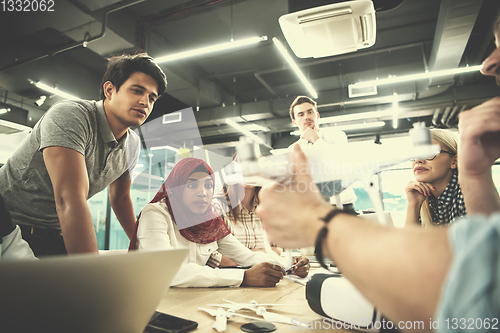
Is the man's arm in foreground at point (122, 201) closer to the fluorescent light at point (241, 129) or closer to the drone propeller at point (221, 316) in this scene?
the drone propeller at point (221, 316)

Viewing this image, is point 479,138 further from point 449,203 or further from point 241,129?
point 241,129

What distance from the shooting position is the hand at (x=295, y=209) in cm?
42

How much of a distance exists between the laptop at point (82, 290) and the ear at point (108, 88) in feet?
3.74

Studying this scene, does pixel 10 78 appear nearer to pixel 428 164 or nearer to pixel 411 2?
pixel 428 164

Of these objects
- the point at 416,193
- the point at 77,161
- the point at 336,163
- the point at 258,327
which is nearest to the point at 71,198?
the point at 77,161

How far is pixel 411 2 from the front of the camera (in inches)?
164

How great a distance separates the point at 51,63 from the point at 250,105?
361 centimetres

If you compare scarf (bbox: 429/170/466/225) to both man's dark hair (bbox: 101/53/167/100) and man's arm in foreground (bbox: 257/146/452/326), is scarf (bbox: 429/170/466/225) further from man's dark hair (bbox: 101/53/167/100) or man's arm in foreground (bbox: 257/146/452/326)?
man's dark hair (bbox: 101/53/167/100)

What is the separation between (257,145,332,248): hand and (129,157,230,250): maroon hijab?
3.54 ft

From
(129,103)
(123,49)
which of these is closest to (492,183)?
(129,103)

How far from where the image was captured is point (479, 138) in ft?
1.84

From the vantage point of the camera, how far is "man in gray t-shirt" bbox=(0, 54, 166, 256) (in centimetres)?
101

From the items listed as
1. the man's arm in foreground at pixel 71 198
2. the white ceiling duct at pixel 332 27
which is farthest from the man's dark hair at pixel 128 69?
the white ceiling duct at pixel 332 27

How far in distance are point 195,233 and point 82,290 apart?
1133 mm
